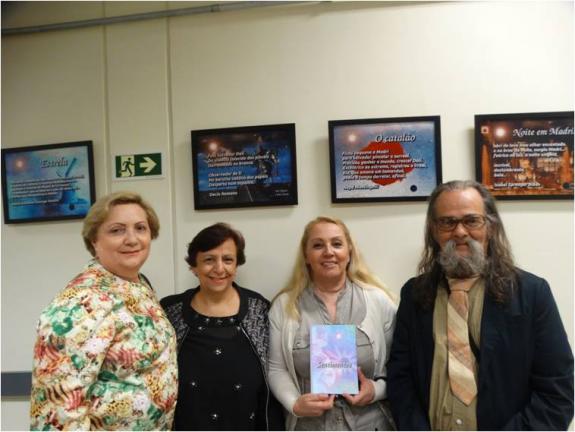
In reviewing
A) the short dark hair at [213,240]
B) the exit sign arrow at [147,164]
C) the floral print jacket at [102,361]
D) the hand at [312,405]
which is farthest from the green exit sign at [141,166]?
the hand at [312,405]

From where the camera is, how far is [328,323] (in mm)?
1864

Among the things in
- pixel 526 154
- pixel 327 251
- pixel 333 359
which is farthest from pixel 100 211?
pixel 526 154

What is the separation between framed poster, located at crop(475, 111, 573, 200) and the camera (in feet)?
7.04

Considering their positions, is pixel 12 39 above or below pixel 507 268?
above

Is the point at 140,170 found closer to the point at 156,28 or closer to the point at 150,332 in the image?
the point at 156,28

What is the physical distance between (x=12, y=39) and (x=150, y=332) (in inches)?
90.4

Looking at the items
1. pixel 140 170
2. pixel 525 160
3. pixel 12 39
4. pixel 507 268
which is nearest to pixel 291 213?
pixel 140 170

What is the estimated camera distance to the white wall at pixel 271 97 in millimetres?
2205

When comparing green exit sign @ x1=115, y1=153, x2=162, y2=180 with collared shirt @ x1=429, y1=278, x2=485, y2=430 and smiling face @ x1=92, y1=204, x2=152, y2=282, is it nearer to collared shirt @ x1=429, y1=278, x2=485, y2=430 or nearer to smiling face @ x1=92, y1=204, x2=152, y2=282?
smiling face @ x1=92, y1=204, x2=152, y2=282

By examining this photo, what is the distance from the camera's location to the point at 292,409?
68.9 inches

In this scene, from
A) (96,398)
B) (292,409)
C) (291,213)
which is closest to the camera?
(96,398)

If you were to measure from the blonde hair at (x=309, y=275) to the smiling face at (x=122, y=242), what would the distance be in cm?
77

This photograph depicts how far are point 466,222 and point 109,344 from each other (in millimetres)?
1411

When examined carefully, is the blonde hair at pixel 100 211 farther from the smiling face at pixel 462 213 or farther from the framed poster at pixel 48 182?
the smiling face at pixel 462 213
